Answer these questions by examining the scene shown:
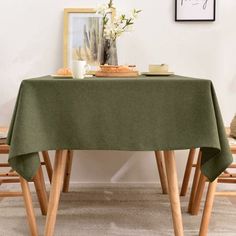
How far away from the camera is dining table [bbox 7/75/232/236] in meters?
1.68

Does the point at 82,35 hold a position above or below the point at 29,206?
above

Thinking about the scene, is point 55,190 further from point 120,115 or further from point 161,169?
point 161,169

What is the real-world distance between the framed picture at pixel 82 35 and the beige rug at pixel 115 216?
906mm

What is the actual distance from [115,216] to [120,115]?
0.80 m

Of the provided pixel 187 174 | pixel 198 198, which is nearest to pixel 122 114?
pixel 198 198

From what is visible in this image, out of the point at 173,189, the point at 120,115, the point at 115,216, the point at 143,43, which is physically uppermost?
the point at 143,43

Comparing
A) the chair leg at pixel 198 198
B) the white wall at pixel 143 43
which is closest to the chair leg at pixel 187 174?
the chair leg at pixel 198 198

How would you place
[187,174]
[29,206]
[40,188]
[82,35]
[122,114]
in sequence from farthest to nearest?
[82,35] → [187,174] → [40,188] → [29,206] → [122,114]

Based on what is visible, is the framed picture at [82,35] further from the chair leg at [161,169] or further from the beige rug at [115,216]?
the beige rug at [115,216]

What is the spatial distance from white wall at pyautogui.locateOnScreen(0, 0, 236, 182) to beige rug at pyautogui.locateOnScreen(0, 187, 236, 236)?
0.76 m

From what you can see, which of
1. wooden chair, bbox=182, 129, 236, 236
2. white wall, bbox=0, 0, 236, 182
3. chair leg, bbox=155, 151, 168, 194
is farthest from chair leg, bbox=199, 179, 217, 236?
white wall, bbox=0, 0, 236, 182

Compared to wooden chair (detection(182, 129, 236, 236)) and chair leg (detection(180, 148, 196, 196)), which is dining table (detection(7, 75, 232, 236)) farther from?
chair leg (detection(180, 148, 196, 196))

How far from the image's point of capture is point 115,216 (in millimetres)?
2250

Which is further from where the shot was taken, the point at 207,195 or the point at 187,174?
the point at 187,174
